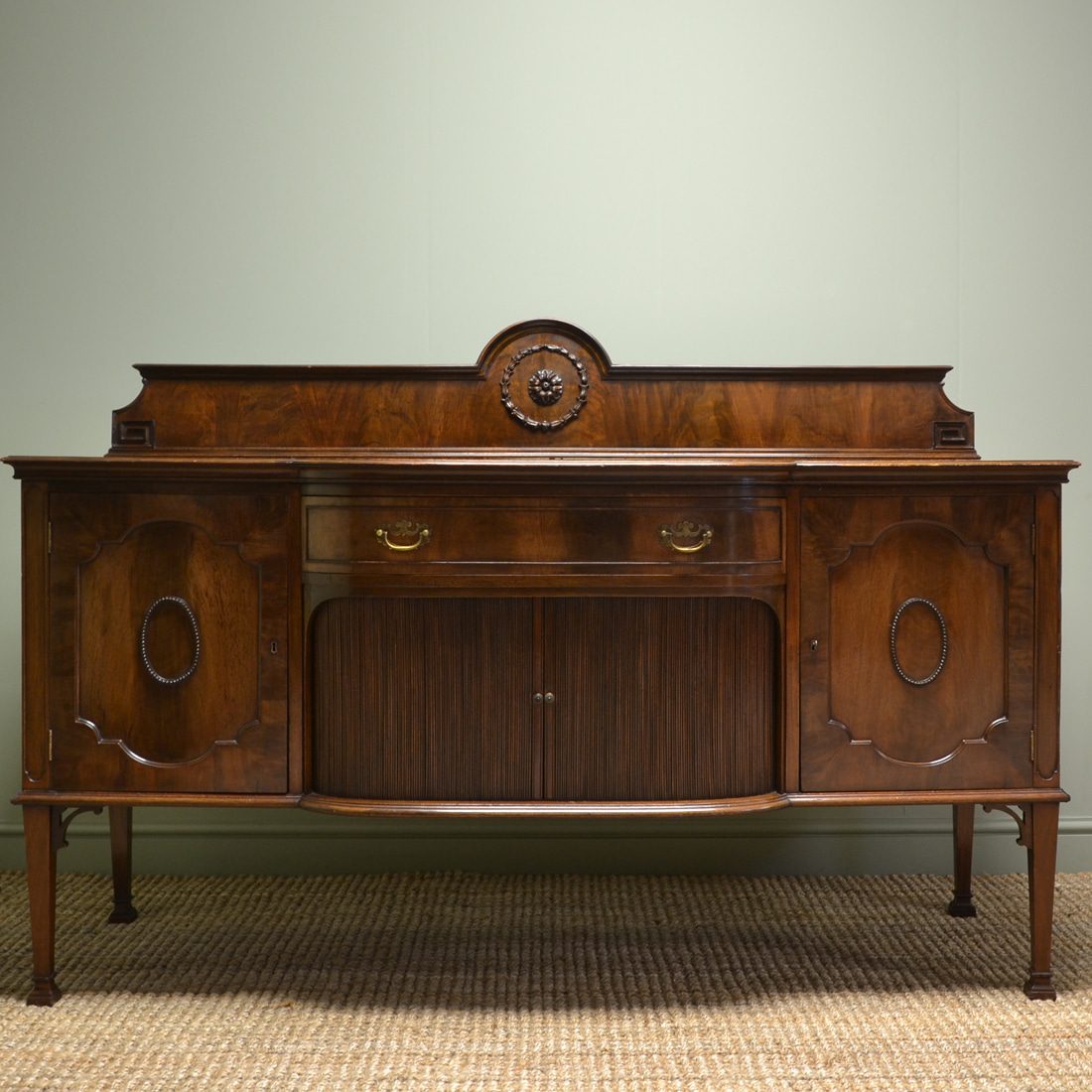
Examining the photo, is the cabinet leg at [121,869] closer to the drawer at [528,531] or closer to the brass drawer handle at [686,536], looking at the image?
the drawer at [528,531]

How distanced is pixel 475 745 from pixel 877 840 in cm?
105

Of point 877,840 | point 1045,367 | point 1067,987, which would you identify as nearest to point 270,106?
point 1045,367

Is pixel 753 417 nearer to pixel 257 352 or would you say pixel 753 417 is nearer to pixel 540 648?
pixel 540 648

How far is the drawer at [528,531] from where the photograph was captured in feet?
4.86

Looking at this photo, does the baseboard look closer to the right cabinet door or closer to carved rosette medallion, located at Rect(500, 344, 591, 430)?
the right cabinet door

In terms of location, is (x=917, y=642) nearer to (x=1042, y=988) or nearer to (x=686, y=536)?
(x=686, y=536)

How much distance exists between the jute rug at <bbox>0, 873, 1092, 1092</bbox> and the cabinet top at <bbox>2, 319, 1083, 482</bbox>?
0.86 metres

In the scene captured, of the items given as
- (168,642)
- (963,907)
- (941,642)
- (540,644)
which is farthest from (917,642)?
(168,642)

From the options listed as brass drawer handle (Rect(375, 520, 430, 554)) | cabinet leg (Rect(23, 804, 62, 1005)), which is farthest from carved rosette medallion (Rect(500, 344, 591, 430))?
cabinet leg (Rect(23, 804, 62, 1005))

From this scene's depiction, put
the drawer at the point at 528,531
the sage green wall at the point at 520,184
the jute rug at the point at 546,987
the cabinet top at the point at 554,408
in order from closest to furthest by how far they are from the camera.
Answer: the jute rug at the point at 546,987
the drawer at the point at 528,531
the cabinet top at the point at 554,408
the sage green wall at the point at 520,184

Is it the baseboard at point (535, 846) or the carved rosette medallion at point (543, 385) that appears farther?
the baseboard at point (535, 846)

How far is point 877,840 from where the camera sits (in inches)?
83.7

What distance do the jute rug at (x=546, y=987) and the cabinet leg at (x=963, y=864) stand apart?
0.04 metres

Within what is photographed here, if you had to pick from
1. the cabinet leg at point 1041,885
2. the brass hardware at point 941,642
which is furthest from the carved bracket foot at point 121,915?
the cabinet leg at point 1041,885
